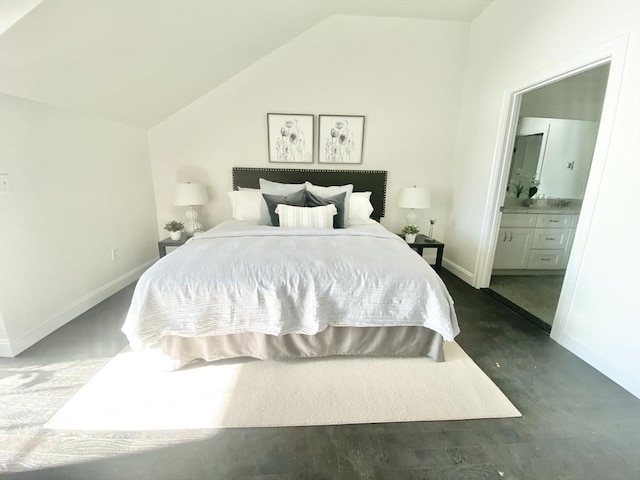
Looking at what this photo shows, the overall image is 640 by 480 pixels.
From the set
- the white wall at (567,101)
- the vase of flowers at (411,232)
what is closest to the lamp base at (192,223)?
the vase of flowers at (411,232)

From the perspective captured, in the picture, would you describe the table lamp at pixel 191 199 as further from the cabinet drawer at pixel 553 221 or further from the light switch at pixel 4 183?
the cabinet drawer at pixel 553 221

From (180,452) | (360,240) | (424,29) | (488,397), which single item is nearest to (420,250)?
(360,240)

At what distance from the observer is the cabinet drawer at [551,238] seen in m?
3.34

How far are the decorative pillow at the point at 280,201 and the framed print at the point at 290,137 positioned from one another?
2.91ft

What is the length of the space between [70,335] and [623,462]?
335 cm

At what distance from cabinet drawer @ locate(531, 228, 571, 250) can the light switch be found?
485 cm

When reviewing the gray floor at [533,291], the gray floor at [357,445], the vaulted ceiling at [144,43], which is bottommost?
the gray floor at [357,445]

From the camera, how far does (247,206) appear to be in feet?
10.2

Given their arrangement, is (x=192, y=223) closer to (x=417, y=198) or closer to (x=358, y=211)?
(x=358, y=211)

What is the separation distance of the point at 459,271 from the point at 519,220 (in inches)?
35.2

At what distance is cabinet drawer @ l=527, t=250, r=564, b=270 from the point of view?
134 inches

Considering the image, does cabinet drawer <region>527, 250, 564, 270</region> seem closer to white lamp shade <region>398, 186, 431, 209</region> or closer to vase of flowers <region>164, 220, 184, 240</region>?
white lamp shade <region>398, 186, 431, 209</region>

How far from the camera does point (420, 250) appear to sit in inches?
131

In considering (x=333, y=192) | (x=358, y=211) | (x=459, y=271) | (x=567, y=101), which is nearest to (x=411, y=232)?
(x=358, y=211)
